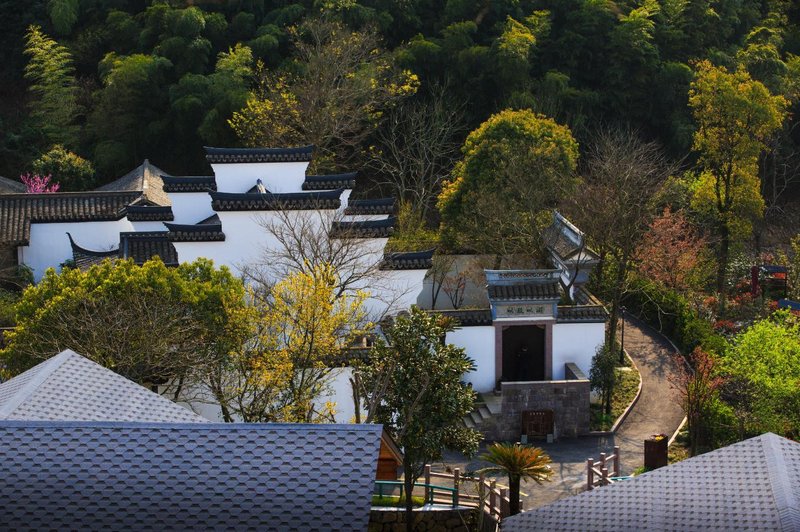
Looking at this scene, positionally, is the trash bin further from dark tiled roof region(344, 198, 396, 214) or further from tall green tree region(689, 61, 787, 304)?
tall green tree region(689, 61, 787, 304)

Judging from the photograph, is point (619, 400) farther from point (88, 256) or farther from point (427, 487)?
point (88, 256)

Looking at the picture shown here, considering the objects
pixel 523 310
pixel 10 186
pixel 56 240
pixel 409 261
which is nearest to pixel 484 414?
pixel 523 310

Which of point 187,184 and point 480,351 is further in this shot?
point 187,184

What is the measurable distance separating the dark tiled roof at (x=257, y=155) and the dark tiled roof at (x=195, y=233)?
3.33 m

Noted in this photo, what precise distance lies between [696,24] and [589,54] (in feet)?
16.4

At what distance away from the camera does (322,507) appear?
40.7ft

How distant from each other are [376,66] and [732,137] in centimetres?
1306

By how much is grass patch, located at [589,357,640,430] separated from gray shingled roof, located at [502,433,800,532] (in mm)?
12166

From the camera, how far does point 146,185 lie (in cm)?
3844

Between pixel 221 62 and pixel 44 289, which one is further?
pixel 221 62

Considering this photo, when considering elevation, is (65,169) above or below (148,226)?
above

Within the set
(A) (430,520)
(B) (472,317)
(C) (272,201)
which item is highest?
(C) (272,201)

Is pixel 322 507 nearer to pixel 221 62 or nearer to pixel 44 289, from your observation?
pixel 44 289

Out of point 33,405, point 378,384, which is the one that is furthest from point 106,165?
point 33,405
